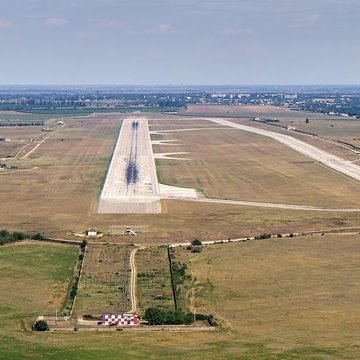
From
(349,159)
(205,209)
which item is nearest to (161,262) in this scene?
(205,209)

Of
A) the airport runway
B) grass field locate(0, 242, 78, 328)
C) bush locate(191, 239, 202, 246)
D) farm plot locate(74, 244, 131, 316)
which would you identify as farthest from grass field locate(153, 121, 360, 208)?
grass field locate(0, 242, 78, 328)

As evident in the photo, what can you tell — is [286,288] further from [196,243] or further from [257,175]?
[257,175]

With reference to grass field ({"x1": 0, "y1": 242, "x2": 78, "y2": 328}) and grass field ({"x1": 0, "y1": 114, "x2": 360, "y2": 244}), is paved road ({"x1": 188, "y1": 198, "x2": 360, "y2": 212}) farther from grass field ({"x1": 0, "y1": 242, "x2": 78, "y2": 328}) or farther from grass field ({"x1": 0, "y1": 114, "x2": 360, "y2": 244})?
grass field ({"x1": 0, "y1": 242, "x2": 78, "y2": 328})

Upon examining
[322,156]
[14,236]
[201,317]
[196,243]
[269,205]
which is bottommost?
[322,156]

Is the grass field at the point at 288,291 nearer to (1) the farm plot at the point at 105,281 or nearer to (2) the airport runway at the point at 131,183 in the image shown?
(1) the farm plot at the point at 105,281

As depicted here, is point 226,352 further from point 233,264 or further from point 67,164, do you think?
point 67,164

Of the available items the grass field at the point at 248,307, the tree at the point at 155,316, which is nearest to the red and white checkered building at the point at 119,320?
the tree at the point at 155,316

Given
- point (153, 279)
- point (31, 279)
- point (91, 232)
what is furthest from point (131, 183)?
point (153, 279)
